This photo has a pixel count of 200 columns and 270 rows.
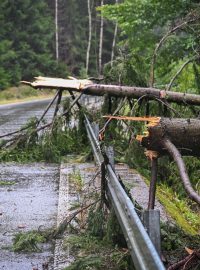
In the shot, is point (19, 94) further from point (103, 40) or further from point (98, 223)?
point (98, 223)

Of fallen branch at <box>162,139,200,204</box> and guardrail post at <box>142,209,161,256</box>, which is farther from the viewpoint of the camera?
fallen branch at <box>162,139,200,204</box>

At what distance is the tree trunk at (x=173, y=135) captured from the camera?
5.93 metres

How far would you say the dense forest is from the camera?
11.4 metres

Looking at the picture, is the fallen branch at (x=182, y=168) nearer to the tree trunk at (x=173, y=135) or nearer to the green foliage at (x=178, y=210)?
the tree trunk at (x=173, y=135)

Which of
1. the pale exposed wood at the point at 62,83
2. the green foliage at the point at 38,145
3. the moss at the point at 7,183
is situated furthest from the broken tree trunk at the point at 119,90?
the moss at the point at 7,183

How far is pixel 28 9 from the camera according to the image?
5069 cm

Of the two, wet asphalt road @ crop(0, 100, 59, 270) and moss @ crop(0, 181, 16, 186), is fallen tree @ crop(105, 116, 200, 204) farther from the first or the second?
moss @ crop(0, 181, 16, 186)

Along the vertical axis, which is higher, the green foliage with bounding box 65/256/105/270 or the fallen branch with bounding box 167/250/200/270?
the fallen branch with bounding box 167/250/200/270

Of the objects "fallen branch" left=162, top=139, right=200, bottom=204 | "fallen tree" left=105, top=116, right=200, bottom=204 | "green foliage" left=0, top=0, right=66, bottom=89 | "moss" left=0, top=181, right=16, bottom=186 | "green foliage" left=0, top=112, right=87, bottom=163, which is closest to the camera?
"fallen branch" left=162, top=139, right=200, bottom=204

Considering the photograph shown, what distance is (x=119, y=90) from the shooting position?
939 centimetres

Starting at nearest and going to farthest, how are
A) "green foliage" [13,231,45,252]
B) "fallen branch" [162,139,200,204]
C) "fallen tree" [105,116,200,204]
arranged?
"fallen branch" [162,139,200,204], "green foliage" [13,231,45,252], "fallen tree" [105,116,200,204]

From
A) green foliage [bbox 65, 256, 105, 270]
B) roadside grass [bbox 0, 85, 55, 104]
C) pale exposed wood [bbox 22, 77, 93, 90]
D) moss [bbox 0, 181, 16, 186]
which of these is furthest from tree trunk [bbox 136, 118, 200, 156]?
roadside grass [bbox 0, 85, 55, 104]

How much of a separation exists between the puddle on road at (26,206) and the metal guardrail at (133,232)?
872mm

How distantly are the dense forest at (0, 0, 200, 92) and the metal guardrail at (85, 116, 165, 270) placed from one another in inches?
180
